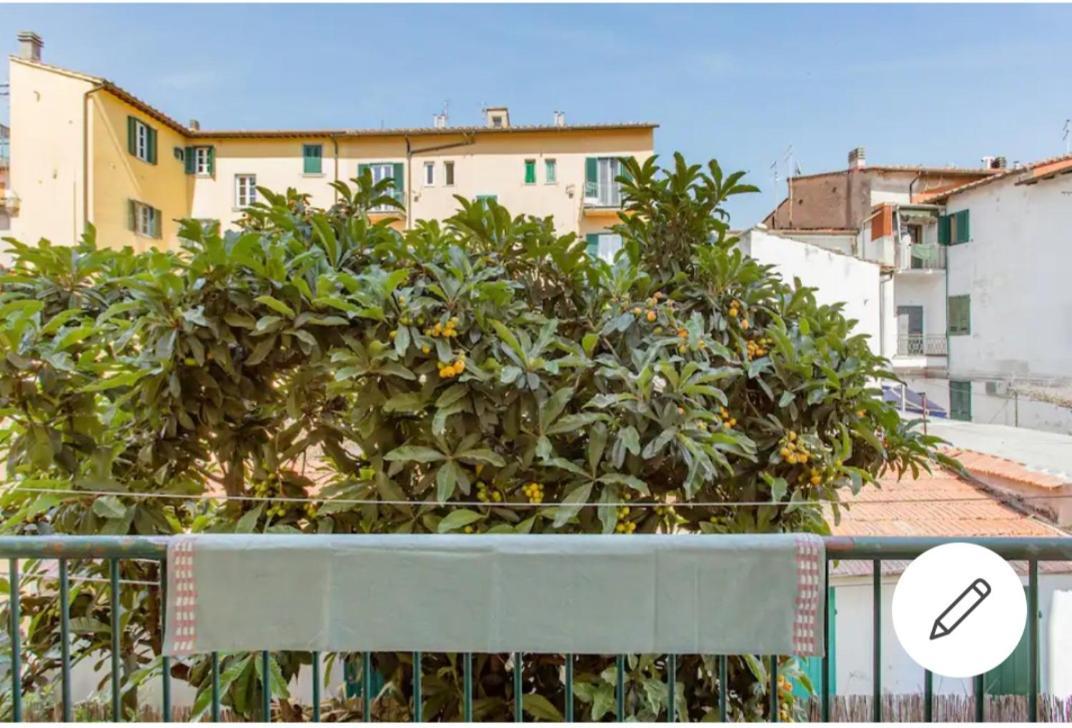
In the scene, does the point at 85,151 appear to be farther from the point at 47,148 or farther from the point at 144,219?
the point at 144,219

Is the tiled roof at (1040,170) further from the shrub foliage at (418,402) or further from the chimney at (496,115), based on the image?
the shrub foliage at (418,402)

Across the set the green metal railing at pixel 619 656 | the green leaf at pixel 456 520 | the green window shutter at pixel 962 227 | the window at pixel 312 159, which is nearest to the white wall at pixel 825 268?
the green window shutter at pixel 962 227

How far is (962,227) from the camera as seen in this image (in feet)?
56.4

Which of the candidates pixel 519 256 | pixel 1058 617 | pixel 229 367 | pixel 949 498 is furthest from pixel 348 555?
pixel 949 498

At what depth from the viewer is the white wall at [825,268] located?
1379cm

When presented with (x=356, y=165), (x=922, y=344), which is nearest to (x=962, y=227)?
(x=922, y=344)

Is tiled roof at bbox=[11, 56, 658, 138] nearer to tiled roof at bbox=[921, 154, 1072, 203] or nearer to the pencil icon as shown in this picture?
tiled roof at bbox=[921, 154, 1072, 203]

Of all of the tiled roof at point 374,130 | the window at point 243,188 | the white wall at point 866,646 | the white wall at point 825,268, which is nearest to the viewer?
the white wall at point 866,646

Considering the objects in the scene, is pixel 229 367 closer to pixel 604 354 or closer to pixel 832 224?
pixel 604 354

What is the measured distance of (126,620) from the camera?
95.5 inches

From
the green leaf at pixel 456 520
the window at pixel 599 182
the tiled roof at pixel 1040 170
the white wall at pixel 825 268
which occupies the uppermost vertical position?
the window at pixel 599 182

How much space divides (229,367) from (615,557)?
4.63 feet

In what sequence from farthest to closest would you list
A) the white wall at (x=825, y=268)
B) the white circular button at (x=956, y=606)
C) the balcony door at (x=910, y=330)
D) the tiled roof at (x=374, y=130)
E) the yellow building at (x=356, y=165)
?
the balcony door at (x=910, y=330)
the tiled roof at (x=374, y=130)
the yellow building at (x=356, y=165)
the white wall at (x=825, y=268)
the white circular button at (x=956, y=606)

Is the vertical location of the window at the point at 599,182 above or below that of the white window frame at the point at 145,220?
above
